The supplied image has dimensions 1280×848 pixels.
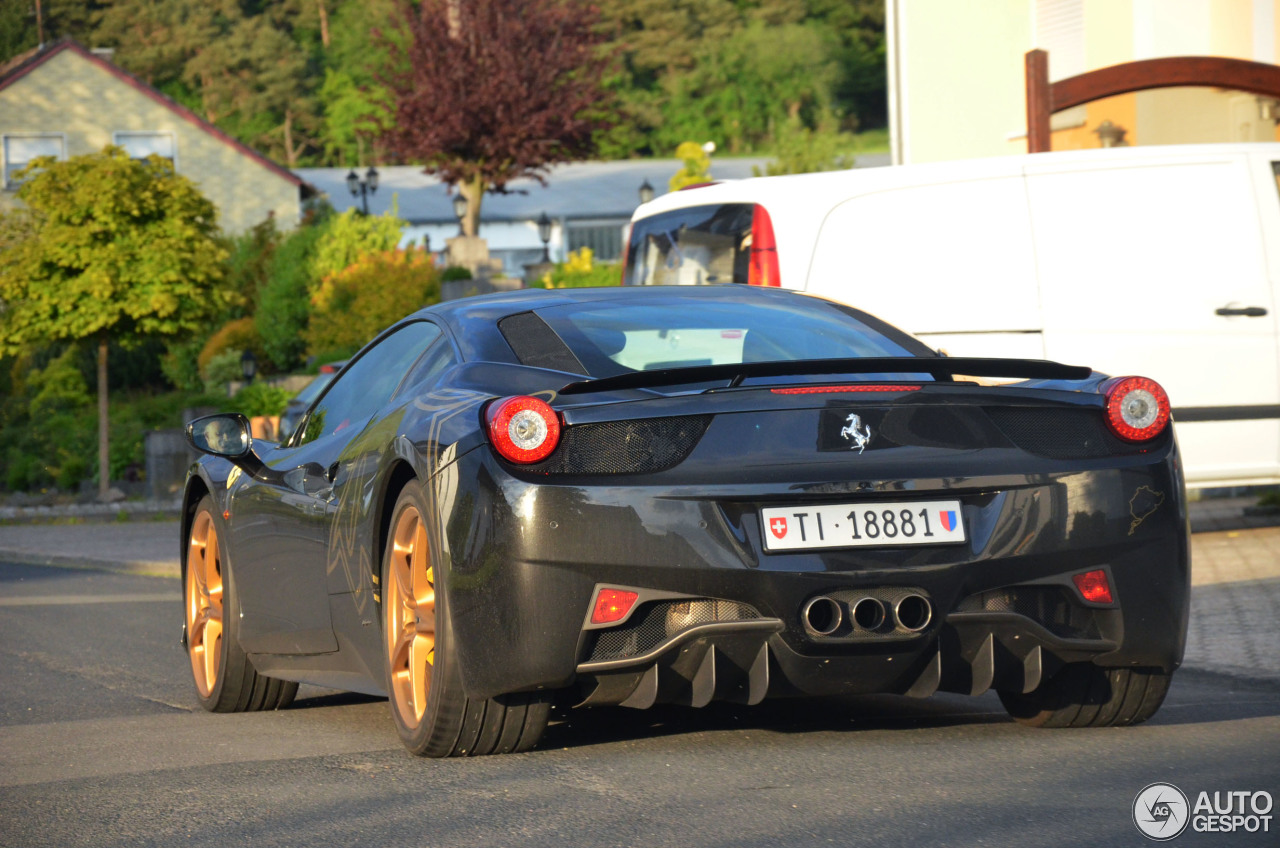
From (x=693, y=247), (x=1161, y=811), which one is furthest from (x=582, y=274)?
(x=1161, y=811)

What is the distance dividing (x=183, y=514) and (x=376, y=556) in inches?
88.4

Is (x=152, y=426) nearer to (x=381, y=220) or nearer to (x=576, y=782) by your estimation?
(x=381, y=220)

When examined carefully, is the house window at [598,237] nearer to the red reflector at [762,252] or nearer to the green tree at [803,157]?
the green tree at [803,157]

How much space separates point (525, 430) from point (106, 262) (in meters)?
23.9

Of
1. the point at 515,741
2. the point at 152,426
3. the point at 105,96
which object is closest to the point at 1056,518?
the point at 515,741

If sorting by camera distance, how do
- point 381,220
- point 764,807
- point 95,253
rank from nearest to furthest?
point 764,807 → point 95,253 → point 381,220

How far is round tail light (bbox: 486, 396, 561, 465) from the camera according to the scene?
4.36m

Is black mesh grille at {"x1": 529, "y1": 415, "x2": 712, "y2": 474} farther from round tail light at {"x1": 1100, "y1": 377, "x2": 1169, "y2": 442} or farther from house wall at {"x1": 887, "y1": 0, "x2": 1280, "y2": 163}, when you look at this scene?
house wall at {"x1": 887, "y1": 0, "x2": 1280, "y2": 163}

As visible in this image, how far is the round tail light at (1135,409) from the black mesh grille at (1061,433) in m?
0.03

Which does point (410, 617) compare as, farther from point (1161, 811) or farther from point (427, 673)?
point (1161, 811)

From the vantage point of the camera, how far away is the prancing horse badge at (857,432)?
14.7 feet

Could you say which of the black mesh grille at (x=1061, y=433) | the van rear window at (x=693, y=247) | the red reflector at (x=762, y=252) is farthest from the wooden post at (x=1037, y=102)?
the black mesh grille at (x=1061, y=433)

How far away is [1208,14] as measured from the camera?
18.5 m

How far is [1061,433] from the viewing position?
4699mm
